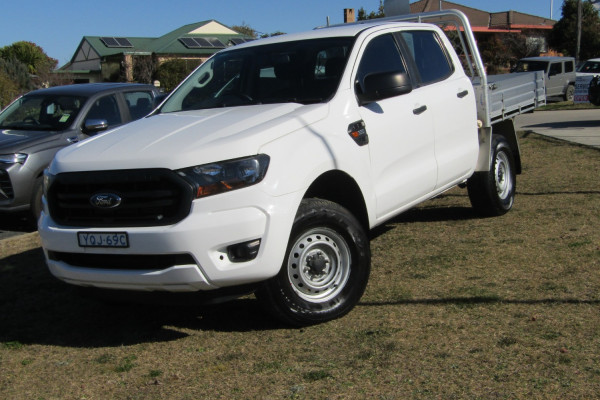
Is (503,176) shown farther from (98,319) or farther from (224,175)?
(98,319)

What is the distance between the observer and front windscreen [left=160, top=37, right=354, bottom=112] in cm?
548

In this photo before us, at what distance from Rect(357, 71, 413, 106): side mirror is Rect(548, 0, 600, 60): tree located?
4540cm

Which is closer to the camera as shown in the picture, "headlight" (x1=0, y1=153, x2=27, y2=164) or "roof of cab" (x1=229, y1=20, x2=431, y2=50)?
"roof of cab" (x1=229, y1=20, x2=431, y2=50)

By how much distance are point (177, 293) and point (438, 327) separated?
1678 millimetres

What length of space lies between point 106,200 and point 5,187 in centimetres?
483

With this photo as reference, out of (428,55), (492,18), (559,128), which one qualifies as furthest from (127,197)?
(492,18)

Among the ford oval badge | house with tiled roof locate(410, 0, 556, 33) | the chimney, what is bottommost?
the ford oval badge

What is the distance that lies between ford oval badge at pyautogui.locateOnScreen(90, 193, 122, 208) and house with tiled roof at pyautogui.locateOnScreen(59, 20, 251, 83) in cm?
4234

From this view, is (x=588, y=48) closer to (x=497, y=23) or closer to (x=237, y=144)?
(x=497, y=23)

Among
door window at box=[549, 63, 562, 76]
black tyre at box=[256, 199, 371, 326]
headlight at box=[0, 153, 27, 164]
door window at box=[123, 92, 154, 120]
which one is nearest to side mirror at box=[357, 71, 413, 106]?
black tyre at box=[256, 199, 371, 326]

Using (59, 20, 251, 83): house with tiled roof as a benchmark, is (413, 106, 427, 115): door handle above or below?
below

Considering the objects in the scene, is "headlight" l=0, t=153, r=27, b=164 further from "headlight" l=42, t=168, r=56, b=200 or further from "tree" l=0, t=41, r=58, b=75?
"tree" l=0, t=41, r=58, b=75

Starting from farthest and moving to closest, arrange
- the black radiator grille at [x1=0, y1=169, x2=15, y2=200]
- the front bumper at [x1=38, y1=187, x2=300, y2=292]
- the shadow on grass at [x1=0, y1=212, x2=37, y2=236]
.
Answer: the shadow on grass at [x1=0, y1=212, x2=37, y2=236] → the black radiator grille at [x1=0, y1=169, x2=15, y2=200] → the front bumper at [x1=38, y1=187, x2=300, y2=292]

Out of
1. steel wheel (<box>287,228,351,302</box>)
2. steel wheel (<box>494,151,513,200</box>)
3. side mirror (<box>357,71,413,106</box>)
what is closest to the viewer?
steel wheel (<box>287,228,351,302</box>)
